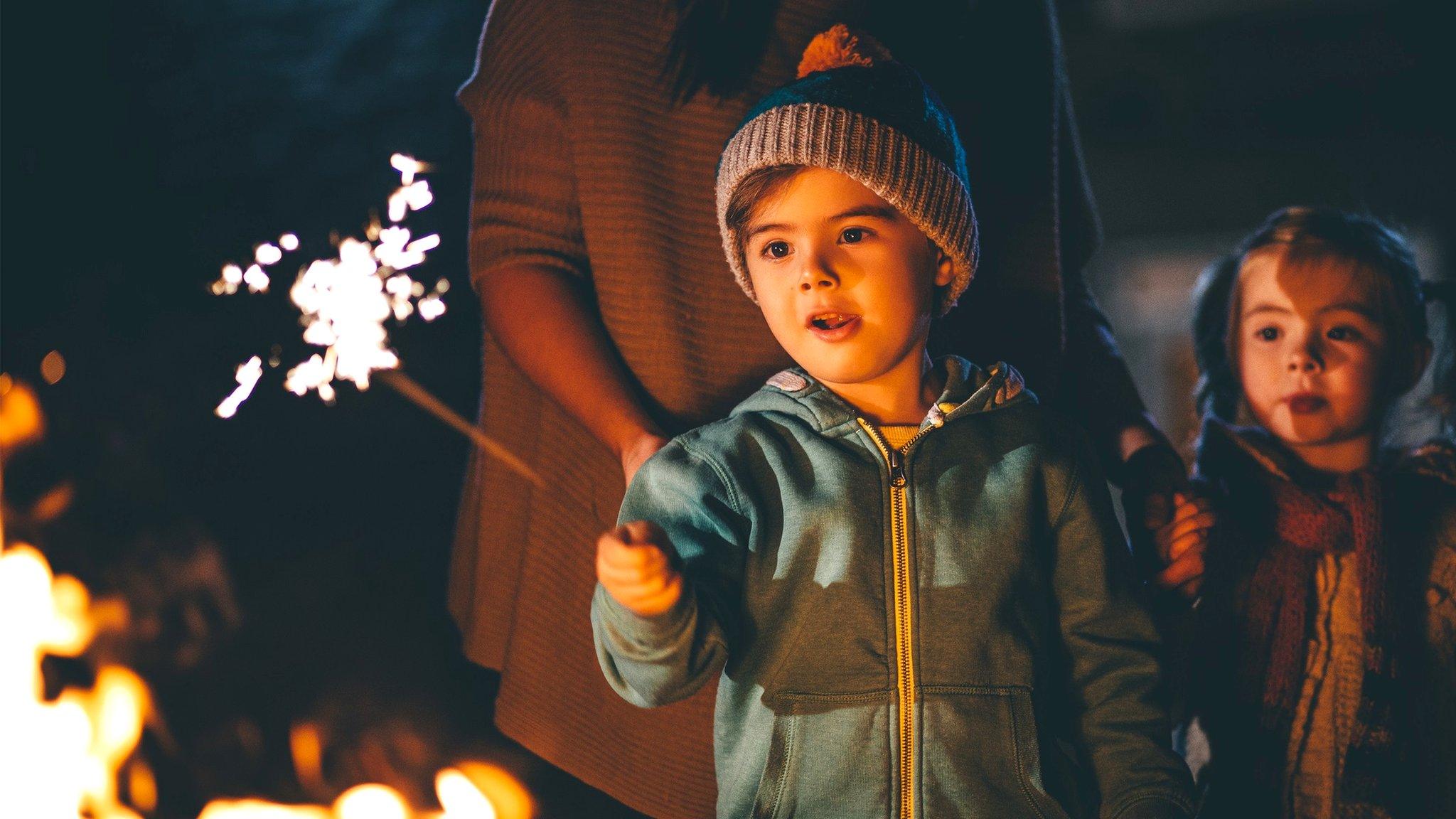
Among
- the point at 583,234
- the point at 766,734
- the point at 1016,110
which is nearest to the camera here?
the point at 766,734

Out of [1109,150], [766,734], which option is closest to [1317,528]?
[766,734]

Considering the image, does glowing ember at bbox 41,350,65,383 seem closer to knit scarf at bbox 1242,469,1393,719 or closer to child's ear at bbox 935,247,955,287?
child's ear at bbox 935,247,955,287

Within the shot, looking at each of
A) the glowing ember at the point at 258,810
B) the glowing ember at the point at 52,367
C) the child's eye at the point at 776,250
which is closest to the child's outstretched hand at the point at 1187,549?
the child's eye at the point at 776,250

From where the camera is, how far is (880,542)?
1.10m

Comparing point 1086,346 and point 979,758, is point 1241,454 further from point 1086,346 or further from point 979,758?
point 979,758

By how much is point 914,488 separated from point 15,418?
5.26 feet

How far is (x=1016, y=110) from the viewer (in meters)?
1.50

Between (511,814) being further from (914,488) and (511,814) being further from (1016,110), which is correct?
(1016,110)

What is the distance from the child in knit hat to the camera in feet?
3.46

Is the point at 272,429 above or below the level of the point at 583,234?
below

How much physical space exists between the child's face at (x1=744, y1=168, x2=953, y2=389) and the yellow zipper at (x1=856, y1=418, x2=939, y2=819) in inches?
3.5

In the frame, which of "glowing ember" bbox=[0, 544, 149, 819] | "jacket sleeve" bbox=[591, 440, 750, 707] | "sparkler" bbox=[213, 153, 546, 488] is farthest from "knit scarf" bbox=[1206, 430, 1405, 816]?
"glowing ember" bbox=[0, 544, 149, 819]

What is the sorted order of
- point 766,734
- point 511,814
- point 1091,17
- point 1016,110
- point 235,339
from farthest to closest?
1. point 1091,17
2. point 235,339
3. point 511,814
4. point 1016,110
5. point 766,734

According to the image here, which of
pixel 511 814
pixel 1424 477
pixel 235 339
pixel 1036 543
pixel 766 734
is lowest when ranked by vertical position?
pixel 511 814
